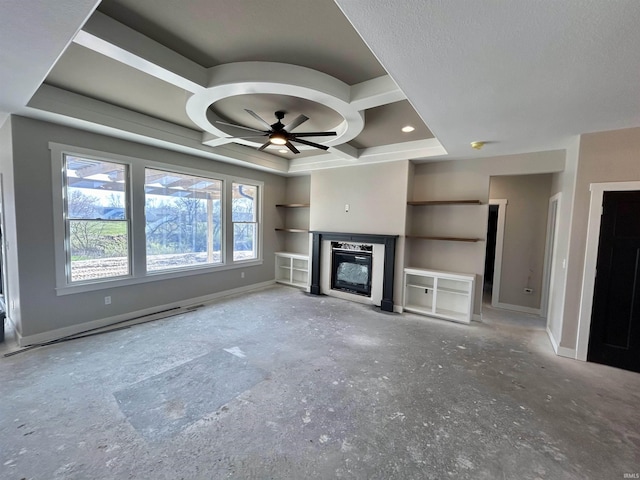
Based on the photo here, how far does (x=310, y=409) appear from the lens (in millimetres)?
2146

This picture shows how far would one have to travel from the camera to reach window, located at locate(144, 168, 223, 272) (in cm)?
433

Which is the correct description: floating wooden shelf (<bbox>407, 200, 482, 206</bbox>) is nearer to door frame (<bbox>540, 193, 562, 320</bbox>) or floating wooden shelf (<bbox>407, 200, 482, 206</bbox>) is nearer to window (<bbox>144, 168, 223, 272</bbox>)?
door frame (<bbox>540, 193, 562, 320</bbox>)

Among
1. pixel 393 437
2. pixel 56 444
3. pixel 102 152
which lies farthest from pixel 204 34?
pixel 393 437

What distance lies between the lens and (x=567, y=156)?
11.6 feet

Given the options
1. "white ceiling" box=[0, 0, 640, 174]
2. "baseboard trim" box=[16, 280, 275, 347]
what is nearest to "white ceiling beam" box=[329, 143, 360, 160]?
"white ceiling" box=[0, 0, 640, 174]

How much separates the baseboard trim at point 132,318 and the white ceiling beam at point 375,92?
403 centimetres

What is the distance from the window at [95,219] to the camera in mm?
3488

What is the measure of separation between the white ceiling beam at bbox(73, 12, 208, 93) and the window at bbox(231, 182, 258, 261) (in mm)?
3164

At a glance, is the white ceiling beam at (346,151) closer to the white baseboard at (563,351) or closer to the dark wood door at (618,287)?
the dark wood door at (618,287)

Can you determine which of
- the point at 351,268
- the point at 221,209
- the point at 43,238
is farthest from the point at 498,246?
the point at 43,238

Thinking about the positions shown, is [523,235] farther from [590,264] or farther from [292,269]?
[292,269]

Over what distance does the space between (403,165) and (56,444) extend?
500 centimetres

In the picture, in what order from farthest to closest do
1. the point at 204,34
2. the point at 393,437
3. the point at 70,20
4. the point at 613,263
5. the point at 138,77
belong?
the point at 613,263 → the point at 138,77 → the point at 204,34 → the point at 393,437 → the point at 70,20

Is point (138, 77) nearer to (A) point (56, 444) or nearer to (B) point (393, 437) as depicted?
(A) point (56, 444)
